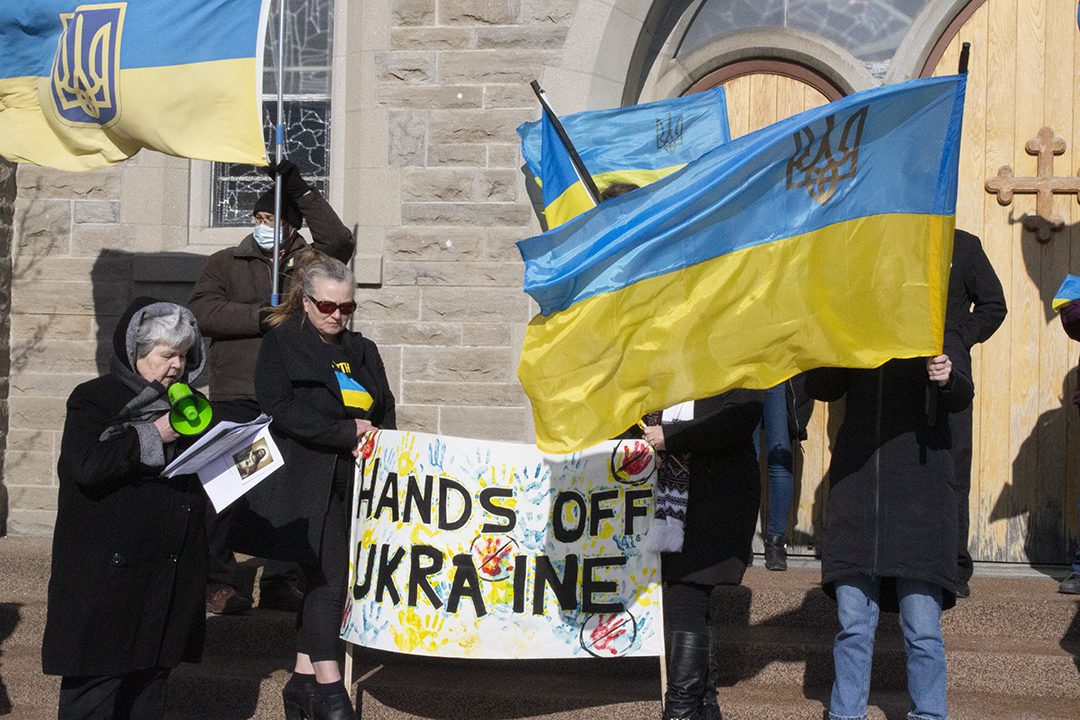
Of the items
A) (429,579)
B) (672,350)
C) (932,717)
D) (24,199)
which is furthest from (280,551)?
(24,199)

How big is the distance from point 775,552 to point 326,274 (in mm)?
3235

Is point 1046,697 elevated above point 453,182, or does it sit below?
below

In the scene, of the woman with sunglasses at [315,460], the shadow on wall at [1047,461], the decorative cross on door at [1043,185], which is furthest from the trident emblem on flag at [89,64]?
the shadow on wall at [1047,461]

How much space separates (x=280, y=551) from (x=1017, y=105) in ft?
15.8

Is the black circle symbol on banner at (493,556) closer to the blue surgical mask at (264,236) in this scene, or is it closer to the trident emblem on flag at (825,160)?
the trident emblem on flag at (825,160)

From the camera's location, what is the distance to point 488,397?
309 inches

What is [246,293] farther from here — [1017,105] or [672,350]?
[1017,105]

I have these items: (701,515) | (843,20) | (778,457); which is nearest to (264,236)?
(701,515)

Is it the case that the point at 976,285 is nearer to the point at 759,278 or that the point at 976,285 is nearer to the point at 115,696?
the point at 759,278

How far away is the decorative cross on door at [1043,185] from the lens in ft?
25.0

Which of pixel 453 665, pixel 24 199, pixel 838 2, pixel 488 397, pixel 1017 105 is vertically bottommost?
pixel 453 665

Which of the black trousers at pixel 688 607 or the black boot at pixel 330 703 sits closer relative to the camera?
the black trousers at pixel 688 607

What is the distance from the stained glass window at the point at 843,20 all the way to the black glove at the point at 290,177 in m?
2.87

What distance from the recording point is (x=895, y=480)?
5023 millimetres
